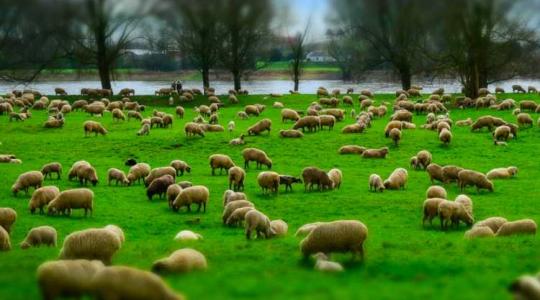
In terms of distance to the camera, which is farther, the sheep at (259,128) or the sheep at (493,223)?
the sheep at (259,128)

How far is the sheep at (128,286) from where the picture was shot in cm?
838

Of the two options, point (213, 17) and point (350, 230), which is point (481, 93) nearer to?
point (213, 17)

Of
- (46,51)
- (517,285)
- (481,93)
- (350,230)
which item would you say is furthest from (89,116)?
(517,285)

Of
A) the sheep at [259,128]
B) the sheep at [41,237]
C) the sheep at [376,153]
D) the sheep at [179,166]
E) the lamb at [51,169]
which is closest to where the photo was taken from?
the sheep at [41,237]

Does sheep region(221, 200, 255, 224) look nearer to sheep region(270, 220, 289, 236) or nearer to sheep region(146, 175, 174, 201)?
sheep region(270, 220, 289, 236)

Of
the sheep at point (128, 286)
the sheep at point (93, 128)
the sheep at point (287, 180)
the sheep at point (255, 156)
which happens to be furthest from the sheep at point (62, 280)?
the sheep at point (93, 128)

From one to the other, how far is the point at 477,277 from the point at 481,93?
42844mm

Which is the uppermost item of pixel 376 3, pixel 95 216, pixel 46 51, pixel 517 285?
pixel 376 3

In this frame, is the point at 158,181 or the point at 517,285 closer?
the point at 517,285

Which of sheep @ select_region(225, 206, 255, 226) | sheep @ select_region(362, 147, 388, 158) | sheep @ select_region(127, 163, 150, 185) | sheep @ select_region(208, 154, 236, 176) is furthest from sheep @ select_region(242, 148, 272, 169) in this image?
sheep @ select_region(225, 206, 255, 226)

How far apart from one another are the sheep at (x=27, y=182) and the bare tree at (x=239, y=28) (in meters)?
41.4

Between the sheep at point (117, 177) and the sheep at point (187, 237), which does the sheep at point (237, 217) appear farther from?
the sheep at point (117, 177)

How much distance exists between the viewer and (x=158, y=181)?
857 inches

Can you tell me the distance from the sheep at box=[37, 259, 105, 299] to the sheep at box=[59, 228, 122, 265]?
8.21 ft
